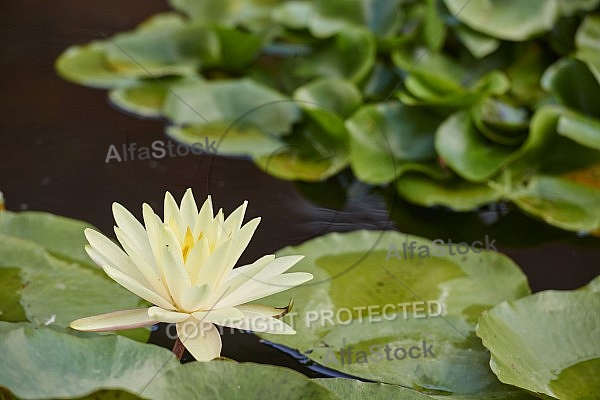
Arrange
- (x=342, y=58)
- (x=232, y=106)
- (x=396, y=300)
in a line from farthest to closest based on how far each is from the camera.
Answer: (x=342, y=58)
(x=232, y=106)
(x=396, y=300)

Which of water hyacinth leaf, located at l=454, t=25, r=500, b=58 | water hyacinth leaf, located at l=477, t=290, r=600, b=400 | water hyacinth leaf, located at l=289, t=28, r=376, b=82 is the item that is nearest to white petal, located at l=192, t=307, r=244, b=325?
water hyacinth leaf, located at l=477, t=290, r=600, b=400

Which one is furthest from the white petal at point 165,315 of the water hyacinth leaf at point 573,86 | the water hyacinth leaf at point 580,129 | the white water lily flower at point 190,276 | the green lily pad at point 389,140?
the water hyacinth leaf at point 573,86

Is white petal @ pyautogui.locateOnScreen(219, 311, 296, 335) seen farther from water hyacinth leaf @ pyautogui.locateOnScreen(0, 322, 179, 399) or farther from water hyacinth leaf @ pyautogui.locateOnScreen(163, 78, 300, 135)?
water hyacinth leaf @ pyautogui.locateOnScreen(163, 78, 300, 135)

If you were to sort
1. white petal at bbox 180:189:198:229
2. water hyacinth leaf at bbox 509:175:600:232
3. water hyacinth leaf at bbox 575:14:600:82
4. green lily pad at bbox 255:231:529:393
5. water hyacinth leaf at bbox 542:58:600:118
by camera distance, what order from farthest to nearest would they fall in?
water hyacinth leaf at bbox 575:14:600:82, water hyacinth leaf at bbox 542:58:600:118, water hyacinth leaf at bbox 509:175:600:232, green lily pad at bbox 255:231:529:393, white petal at bbox 180:189:198:229

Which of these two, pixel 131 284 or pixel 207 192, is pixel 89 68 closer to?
pixel 207 192

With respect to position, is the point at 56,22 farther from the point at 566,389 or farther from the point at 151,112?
the point at 566,389

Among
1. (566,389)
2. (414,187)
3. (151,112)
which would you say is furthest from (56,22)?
(566,389)

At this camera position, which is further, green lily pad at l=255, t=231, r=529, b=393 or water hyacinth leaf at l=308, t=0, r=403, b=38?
water hyacinth leaf at l=308, t=0, r=403, b=38

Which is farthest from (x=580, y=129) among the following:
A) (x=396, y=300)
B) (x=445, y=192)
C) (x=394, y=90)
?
(x=396, y=300)
